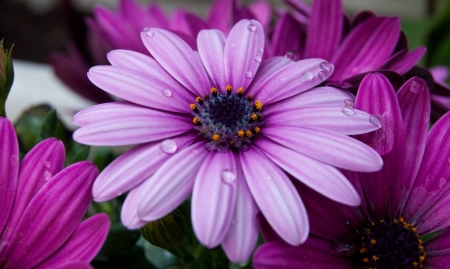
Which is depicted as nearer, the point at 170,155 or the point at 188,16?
the point at 170,155

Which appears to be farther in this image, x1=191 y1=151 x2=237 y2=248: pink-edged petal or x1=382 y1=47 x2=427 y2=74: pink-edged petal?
x1=382 y1=47 x2=427 y2=74: pink-edged petal

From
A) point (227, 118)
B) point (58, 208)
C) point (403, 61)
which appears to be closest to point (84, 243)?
point (58, 208)

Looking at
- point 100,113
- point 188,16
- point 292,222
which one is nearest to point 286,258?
point 292,222

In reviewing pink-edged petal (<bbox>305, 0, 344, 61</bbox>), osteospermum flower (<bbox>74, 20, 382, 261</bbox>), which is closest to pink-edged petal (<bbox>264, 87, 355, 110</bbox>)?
osteospermum flower (<bbox>74, 20, 382, 261</bbox>)

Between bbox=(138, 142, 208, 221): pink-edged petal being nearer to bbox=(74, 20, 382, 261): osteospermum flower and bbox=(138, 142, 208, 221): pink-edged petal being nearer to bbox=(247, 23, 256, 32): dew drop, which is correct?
bbox=(74, 20, 382, 261): osteospermum flower

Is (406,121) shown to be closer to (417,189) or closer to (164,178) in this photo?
(417,189)

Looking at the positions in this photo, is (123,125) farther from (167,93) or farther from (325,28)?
(325,28)
